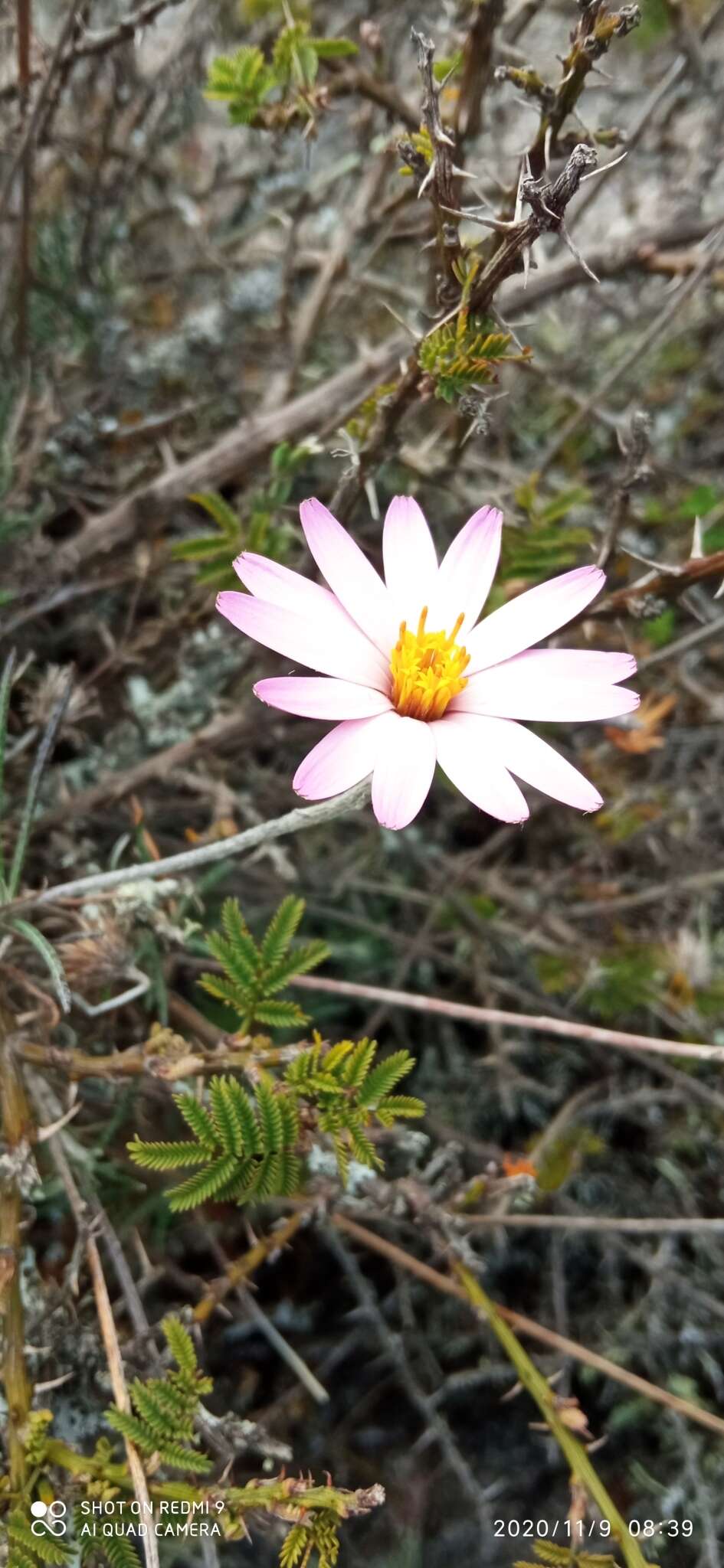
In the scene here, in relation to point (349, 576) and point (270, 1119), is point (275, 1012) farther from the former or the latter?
point (349, 576)

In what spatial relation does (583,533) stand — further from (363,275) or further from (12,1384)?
A: (12,1384)

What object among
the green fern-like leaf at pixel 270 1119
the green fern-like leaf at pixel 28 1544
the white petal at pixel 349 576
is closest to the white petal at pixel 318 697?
the white petal at pixel 349 576

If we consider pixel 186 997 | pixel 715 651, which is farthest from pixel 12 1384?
pixel 715 651

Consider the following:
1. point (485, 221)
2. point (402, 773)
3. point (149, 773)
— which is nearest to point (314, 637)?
point (402, 773)

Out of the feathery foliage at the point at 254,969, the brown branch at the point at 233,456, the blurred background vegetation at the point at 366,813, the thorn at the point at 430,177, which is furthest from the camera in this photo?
the brown branch at the point at 233,456

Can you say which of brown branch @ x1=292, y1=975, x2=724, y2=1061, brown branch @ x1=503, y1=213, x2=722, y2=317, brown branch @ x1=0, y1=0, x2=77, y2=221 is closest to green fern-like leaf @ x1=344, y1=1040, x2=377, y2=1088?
brown branch @ x1=292, y1=975, x2=724, y2=1061

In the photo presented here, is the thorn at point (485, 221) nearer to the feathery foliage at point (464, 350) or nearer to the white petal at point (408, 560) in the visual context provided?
the feathery foliage at point (464, 350)
